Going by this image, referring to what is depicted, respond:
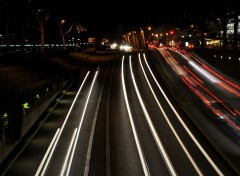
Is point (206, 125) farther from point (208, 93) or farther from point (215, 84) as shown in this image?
point (215, 84)

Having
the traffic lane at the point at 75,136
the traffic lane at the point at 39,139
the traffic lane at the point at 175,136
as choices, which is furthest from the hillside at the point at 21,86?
the traffic lane at the point at 175,136

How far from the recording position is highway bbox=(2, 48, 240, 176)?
23.3m

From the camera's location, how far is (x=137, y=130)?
31.0 m

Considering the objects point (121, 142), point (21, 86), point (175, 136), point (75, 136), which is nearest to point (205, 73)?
point (21, 86)

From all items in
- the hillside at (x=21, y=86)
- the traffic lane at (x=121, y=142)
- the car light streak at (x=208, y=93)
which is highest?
the hillside at (x=21, y=86)

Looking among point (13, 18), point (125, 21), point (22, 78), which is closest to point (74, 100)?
point (22, 78)

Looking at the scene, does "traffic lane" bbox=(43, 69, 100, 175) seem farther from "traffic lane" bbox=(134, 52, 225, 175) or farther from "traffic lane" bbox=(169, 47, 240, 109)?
"traffic lane" bbox=(169, 47, 240, 109)

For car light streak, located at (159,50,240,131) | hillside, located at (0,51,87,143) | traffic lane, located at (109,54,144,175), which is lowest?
traffic lane, located at (109,54,144,175)

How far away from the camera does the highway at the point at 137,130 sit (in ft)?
76.6

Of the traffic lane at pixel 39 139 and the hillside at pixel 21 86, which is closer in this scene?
the traffic lane at pixel 39 139

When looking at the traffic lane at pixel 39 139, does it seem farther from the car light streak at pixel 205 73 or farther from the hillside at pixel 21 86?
the car light streak at pixel 205 73

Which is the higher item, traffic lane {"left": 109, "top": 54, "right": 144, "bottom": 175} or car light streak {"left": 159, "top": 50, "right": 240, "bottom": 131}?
car light streak {"left": 159, "top": 50, "right": 240, "bottom": 131}

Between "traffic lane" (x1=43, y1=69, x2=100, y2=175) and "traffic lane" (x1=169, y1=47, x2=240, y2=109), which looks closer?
"traffic lane" (x1=43, y1=69, x2=100, y2=175)

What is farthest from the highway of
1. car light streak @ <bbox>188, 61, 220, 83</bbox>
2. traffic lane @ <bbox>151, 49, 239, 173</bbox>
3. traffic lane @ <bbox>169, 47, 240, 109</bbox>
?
car light streak @ <bbox>188, 61, 220, 83</bbox>
